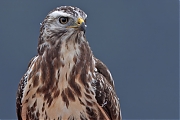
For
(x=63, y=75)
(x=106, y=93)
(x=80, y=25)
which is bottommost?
(x=106, y=93)

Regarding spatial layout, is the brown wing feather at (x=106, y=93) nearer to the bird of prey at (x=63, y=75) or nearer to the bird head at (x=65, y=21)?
the bird of prey at (x=63, y=75)

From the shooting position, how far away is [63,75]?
7.27m

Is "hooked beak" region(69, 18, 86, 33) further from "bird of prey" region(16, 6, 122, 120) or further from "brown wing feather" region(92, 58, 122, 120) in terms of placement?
"brown wing feather" region(92, 58, 122, 120)

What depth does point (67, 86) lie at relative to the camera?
7289mm

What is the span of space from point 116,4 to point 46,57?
3488cm

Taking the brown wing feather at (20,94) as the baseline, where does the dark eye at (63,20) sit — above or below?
above

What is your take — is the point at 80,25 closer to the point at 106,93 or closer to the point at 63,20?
the point at 63,20

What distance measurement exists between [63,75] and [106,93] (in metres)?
0.63

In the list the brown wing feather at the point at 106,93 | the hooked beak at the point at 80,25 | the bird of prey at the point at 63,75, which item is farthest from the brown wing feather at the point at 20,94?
the hooked beak at the point at 80,25

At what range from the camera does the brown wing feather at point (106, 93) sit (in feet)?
24.7

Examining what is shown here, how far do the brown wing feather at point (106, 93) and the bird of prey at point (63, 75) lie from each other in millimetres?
16

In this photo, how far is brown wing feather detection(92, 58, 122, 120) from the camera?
7.53 metres

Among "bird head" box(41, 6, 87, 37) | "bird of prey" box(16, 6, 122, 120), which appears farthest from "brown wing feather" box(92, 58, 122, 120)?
"bird head" box(41, 6, 87, 37)

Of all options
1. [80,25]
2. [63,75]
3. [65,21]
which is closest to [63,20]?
[65,21]
